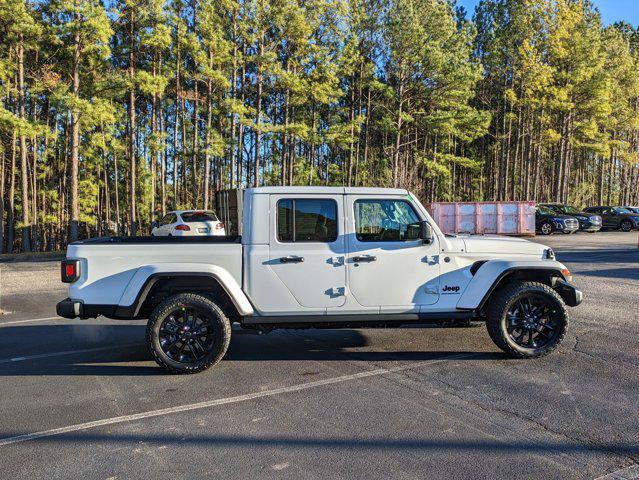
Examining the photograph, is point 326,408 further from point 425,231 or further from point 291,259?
point 425,231

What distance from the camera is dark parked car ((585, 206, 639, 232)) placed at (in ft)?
109

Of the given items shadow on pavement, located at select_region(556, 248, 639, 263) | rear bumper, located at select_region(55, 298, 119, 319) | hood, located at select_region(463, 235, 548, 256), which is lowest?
shadow on pavement, located at select_region(556, 248, 639, 263)

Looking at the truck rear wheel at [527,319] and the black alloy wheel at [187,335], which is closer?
the black alloy wheel at [187,335]

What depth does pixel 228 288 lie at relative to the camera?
16.9 feet

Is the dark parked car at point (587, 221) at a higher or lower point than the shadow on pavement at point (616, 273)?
higher

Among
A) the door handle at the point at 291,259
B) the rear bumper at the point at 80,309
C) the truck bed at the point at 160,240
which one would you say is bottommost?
the rear bumper at the point at 80,309

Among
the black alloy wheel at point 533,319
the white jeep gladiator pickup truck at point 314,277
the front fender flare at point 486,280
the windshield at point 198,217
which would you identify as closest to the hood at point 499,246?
the white jeep gladiator pickup truck at point 314,277

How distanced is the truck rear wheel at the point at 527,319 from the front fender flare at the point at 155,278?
283cm

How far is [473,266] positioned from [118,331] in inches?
197

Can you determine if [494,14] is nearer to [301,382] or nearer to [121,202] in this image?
[121,202]

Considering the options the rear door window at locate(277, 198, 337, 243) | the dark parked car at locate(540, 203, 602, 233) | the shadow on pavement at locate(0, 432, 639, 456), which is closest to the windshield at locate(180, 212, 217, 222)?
the rear door window at locate(277, 198, 337, 243)

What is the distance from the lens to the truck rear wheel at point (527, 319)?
18.2 feet

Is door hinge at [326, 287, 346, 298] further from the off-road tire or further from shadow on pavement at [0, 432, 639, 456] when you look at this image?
the off-road tire

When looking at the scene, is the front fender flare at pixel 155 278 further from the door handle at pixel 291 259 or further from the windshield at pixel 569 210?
the windshield at pixel 569 210
